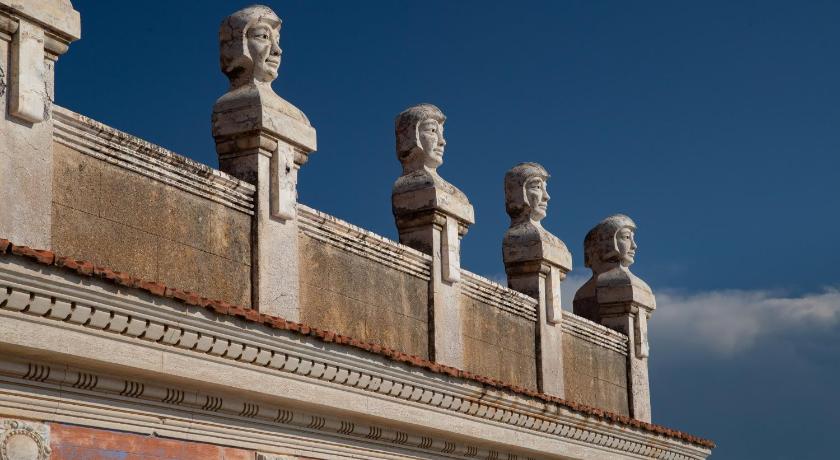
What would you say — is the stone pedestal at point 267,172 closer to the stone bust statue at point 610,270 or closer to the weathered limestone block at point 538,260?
the weathered limestone block at point 538,260

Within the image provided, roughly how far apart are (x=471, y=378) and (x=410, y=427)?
3.11 ft

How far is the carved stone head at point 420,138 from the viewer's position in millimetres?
15680

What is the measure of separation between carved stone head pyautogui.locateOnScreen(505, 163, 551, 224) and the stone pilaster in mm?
8457

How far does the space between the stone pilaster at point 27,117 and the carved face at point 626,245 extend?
36.1ft

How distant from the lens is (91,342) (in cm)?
989

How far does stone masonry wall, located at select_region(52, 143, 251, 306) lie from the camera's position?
10.7 m

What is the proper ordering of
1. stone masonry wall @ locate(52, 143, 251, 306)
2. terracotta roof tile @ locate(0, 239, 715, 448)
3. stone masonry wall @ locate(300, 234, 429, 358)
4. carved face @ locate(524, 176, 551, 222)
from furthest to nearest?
carved face @ locate(524, 176, 551, 222) → stone masonry wall @ locate(300, 234, 429, 358) → stone masonry wall @ locate(52, 143, 251, 306) → terracotta roof tile @ locate(0, 239, 715, 448)

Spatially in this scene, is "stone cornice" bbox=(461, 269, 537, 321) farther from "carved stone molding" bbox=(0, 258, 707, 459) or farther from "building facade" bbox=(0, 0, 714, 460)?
"carved stone molding" bbox=(0, 258, 707, 459)

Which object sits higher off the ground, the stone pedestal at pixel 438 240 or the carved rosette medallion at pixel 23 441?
the stone pedestal at pixel 438 240

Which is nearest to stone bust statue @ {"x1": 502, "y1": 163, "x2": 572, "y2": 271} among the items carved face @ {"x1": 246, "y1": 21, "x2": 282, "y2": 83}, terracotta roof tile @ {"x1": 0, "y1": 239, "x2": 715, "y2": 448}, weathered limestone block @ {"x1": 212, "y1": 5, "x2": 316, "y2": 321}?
terracotta roof tile @ {"x1": 0, "y1": 239, "x2": 715, "y2": 448}

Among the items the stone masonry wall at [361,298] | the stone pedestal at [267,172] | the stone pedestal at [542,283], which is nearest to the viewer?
the stone pedestal at [267,172]

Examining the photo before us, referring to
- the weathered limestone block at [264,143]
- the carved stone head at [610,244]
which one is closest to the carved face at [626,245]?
the carved stone head at [610,244]

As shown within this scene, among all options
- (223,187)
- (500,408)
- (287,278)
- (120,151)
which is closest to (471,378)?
(500,408)

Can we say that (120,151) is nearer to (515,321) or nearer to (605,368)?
(515,321)
